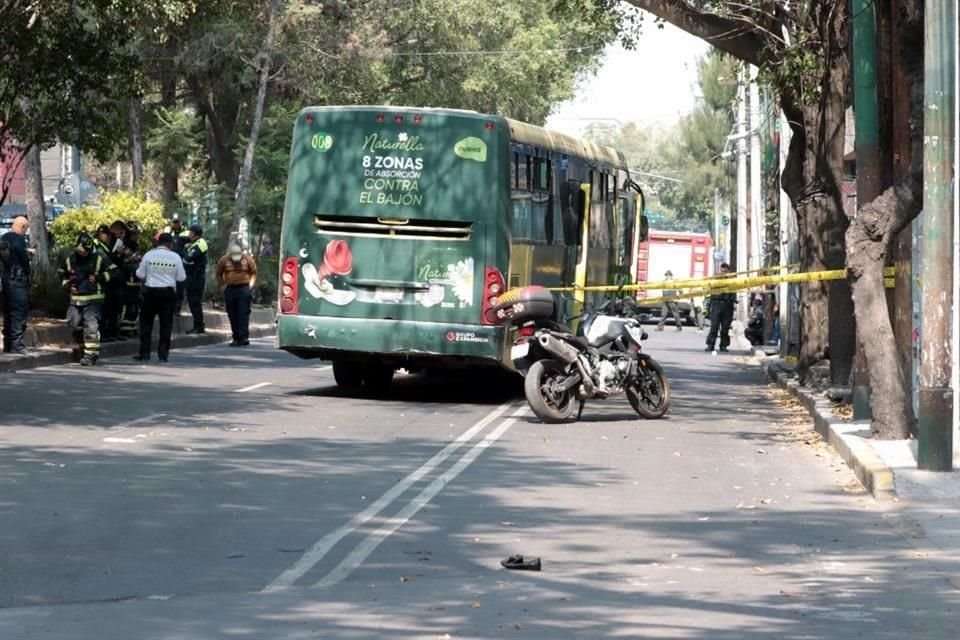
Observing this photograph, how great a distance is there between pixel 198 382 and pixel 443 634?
50.7ft

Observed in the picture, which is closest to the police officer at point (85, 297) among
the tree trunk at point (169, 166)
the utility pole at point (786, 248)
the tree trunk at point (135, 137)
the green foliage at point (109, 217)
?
the green foliage at point (109, 217)

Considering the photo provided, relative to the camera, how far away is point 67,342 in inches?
1102

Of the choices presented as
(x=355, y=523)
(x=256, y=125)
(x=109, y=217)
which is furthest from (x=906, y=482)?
(x=256, y=125)

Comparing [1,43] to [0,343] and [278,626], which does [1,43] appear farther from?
[278,626]

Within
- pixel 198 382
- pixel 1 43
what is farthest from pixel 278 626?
pixel 1 43

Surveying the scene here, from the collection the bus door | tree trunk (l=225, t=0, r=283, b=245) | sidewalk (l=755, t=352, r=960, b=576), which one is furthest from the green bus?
tree trunk (l=225, t=0, r=283, b=245)

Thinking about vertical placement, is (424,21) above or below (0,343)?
above

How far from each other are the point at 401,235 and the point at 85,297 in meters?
6.49

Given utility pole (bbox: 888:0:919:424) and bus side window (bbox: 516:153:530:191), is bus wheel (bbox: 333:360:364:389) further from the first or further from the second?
utility pole (bbox: 888:0:919:424)

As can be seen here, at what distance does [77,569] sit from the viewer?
Result: 9711mm

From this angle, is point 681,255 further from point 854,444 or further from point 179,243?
point 854,444

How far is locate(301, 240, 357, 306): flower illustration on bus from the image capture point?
21.1 metres

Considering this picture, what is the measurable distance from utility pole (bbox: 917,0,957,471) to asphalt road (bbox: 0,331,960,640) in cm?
74

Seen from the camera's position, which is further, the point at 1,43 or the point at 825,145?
the point at 1,43
